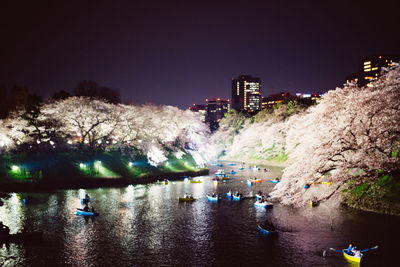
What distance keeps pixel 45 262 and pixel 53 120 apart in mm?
38104

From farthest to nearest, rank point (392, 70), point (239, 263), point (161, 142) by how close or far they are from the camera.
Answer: point (161, 142)
point (392, 70)
point (239, 263)

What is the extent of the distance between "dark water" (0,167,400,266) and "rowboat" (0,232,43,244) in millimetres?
526

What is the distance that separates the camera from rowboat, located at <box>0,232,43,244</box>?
23.9m

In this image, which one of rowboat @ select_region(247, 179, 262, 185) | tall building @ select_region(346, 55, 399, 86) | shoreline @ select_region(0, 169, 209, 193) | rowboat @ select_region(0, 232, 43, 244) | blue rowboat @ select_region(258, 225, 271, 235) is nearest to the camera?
rowboat @ select_region(0, 232, 43, 244)

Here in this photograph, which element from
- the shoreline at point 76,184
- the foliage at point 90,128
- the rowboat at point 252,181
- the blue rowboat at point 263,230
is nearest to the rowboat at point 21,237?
the blue rowboat at point 263,230

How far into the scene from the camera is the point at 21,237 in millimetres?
24031

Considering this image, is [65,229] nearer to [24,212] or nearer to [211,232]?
[24,212]

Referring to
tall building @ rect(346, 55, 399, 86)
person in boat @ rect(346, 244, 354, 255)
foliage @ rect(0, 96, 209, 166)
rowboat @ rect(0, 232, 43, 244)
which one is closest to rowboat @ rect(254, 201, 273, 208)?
person in boat @ rect(346, 244, 354, 255)

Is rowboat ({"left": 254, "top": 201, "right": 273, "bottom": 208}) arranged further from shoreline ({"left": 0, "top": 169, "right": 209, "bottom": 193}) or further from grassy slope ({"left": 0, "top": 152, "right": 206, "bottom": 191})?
grassy slope ({"left": 0, "top": 152, "right": 206, "bottom": 191})

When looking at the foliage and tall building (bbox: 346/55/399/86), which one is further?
tall building (bbox: 346/55/399/86)

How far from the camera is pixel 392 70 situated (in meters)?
23.4

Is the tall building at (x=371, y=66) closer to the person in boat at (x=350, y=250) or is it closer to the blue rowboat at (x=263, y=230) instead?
the blue rowboat at (x=263, y=230)

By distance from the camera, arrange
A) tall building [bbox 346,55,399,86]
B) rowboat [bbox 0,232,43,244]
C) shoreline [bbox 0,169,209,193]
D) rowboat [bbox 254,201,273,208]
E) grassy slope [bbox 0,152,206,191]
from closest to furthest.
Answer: rowboat [bbox 0,232,43,244] → rowboat [bbox 254,201,273,208] → shoreline [bbox 0,169,209,193] → grassy slope [bbox 0,152,206,191] → tall building [bbox 346,55,399,86]

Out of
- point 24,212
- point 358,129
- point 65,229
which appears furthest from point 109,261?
point 358,129
